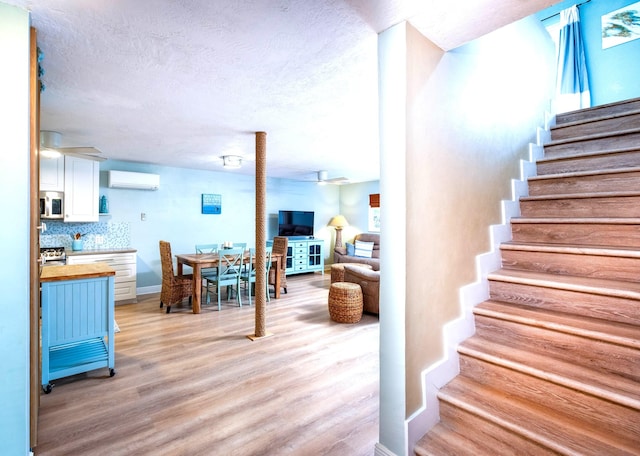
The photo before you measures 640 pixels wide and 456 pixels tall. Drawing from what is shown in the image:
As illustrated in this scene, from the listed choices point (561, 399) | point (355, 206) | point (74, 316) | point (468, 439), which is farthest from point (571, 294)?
point (355, 206)

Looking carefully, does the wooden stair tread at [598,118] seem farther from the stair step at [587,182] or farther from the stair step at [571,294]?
the stair step at [571,294]

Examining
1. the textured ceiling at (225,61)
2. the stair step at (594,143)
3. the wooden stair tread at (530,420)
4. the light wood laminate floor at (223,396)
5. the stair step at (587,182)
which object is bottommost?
the light wood laminate floor at (223,396)

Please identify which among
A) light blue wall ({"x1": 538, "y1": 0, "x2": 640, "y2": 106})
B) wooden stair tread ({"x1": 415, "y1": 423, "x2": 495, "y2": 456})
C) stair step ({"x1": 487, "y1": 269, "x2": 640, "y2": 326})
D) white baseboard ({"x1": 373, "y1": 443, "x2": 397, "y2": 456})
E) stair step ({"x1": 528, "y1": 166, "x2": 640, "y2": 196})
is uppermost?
light blue wall ({"x1": 538, "y1": 0, "x2": 640, "y2": 106})

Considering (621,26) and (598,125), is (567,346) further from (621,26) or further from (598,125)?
(621,26)

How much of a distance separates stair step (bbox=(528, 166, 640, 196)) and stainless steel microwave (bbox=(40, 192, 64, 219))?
6.04 metres

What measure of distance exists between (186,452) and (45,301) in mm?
1645

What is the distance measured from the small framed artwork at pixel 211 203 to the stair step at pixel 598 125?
5656 mm

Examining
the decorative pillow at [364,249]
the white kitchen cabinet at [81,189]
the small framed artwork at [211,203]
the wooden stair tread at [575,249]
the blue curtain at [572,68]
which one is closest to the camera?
the wooden stair tread at [575,249]

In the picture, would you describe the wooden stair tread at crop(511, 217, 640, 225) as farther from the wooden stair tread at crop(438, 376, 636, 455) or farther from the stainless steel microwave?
the stainless steel microwave

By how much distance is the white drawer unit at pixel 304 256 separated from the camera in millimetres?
6984

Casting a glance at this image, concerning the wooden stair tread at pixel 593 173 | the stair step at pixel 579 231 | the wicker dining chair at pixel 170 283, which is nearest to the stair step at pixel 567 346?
the stair step at pixel 579 231

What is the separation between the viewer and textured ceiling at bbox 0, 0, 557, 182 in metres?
1.44

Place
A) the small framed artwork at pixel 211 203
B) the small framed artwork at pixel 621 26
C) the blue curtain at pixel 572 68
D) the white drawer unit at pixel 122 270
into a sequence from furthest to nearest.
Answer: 1. the small framed artwork at pixel 211 203
2. the white drawer unit at pixel 122 270
3. the blue curtain at pixel 572 68
4. the small framed artwork at pixel 621 26

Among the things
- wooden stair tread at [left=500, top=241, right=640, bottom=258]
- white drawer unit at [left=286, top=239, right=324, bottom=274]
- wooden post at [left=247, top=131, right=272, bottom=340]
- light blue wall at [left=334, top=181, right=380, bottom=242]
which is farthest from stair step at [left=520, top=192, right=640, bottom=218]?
light blue wall at [left=334, top=181, right=380, bottom=242]
